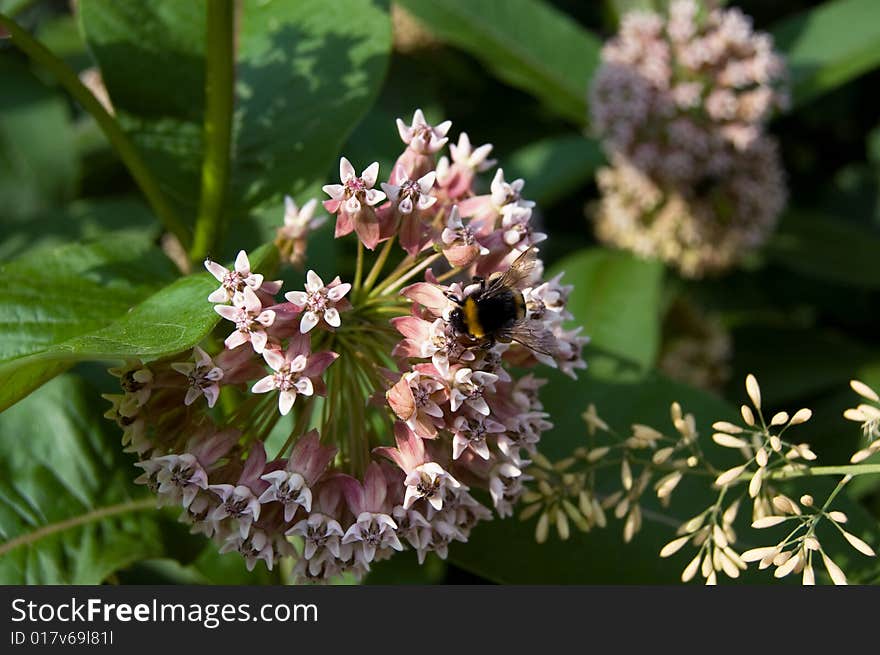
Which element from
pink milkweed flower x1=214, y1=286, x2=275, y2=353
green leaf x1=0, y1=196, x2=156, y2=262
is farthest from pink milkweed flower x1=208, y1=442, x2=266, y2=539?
green leaf x1=0, y1=196, x2=156, y2=262

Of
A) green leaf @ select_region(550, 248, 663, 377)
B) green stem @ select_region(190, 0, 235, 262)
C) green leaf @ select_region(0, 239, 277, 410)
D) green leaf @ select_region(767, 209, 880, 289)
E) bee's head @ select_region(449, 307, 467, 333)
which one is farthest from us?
green leaf @ select_region(767, 209, 880, 289)

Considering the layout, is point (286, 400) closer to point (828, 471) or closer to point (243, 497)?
point (243, 497)

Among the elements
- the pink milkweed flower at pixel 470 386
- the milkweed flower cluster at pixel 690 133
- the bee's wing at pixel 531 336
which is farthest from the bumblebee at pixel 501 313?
the milkweed flower cluster at pixel 690 133

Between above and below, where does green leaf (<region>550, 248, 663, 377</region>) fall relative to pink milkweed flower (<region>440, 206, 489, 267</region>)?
above

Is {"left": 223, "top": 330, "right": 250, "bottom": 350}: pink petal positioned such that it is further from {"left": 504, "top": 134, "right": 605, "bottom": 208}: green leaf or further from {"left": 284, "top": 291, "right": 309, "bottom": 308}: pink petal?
{"left": 504, "top": 134, "right": 605, "bottom": 208}: green leaf

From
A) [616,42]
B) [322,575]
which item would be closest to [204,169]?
[322,575]

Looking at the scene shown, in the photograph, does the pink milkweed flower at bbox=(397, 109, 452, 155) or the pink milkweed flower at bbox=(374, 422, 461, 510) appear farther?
the pink milkweed flower at bbox=(397, 109, 452, 155)

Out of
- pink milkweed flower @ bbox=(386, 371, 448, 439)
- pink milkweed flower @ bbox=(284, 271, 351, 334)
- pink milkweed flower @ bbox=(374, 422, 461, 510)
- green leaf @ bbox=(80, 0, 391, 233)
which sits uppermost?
green leaf @ bbox=(80, 0, 391, 233)
